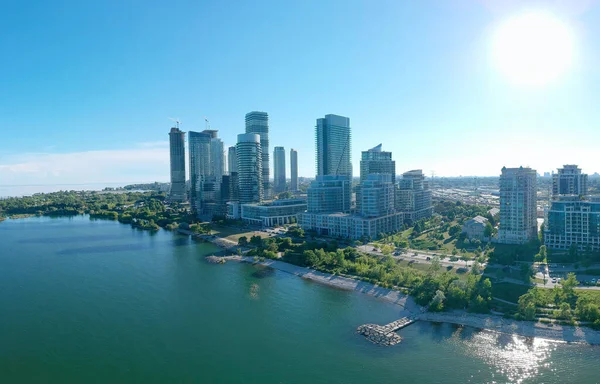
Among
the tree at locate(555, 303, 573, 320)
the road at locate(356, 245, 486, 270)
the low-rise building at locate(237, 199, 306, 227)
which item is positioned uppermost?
the low-rise building at locate(237, 199, 306, 227)

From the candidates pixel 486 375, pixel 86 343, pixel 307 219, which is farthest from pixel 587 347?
pixel 307 219

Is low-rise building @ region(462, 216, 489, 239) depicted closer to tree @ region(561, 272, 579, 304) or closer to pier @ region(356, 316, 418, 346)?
tree @ region(561, 272, 579, 304)

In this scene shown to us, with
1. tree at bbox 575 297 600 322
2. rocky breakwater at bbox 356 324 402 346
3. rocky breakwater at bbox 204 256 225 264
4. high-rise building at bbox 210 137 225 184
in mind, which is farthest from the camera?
high-rise building at bbox 210 137 225 184

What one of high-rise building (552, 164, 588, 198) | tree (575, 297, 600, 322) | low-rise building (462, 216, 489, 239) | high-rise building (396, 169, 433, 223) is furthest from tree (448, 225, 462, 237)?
tree (575, 297, 600, 322)

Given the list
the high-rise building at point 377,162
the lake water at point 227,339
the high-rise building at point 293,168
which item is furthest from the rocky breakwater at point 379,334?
the high-rise building at point 293,168

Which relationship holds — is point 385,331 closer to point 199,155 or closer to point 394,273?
point 394,273

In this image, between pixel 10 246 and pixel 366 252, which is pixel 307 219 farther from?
pixel 10 246

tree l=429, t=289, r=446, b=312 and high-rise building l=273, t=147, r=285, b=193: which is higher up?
high-rise building l=273, t=147, r=285, b=193

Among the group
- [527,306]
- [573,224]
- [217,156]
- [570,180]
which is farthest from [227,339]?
[217,156]
